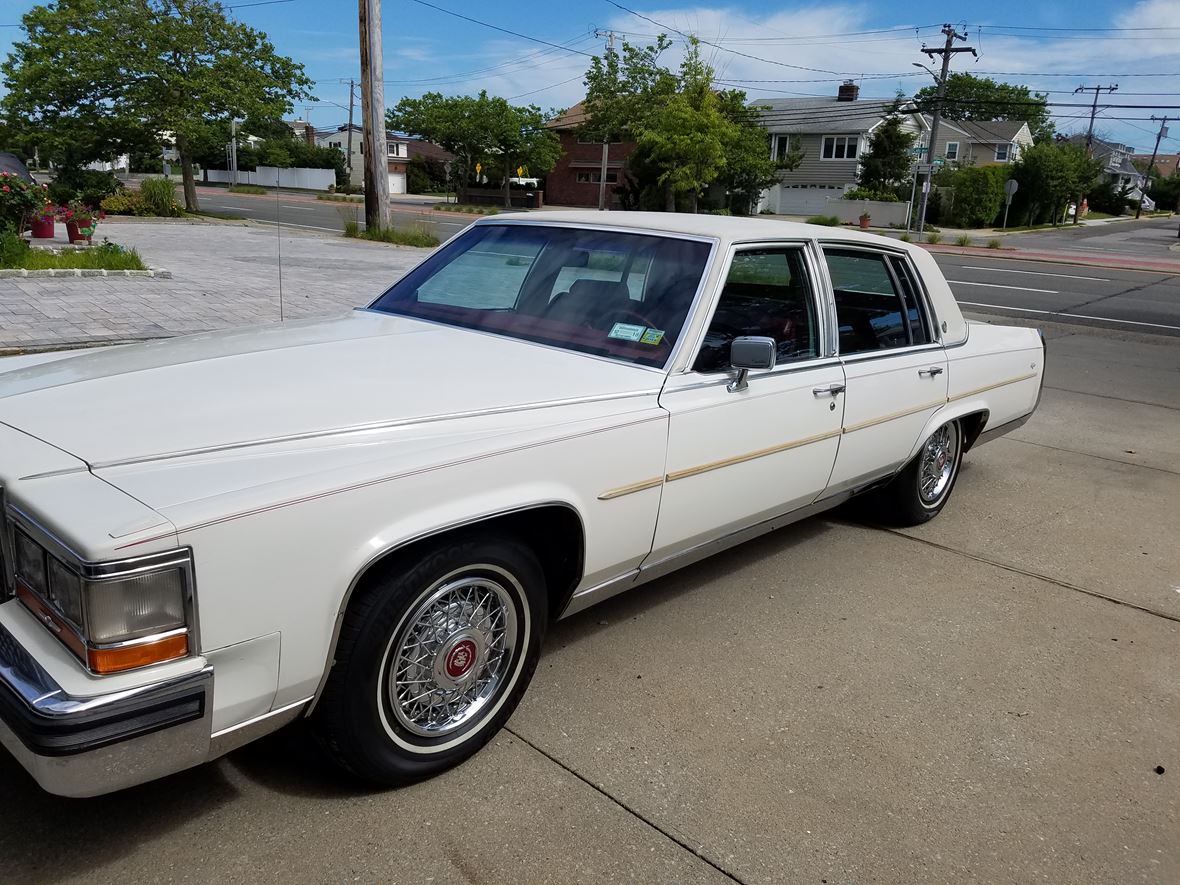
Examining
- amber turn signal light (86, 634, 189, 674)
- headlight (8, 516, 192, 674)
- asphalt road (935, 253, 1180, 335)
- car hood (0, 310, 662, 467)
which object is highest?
car hood (0, 310, 662, 467)

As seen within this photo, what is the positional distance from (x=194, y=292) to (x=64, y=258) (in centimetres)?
242

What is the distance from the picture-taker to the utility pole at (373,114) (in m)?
20.8

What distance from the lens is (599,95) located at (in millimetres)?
52656

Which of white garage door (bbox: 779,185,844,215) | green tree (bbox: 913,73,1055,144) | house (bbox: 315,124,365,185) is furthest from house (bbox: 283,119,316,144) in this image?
green tree (bbox: 913,73,1055,144)

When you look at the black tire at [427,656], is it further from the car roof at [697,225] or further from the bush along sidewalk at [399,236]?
the bush along sidewalk at [399,236]

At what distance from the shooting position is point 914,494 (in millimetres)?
5035

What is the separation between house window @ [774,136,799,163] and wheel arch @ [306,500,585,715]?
61794mm

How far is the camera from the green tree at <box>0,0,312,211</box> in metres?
28.7

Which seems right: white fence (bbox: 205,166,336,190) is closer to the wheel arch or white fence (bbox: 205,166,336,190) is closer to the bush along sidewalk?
the bush along sidewalk

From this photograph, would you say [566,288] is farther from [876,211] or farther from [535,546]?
[876,211]

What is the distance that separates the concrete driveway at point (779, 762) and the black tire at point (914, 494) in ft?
1.03

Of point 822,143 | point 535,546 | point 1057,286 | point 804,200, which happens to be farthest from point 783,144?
point 535,546

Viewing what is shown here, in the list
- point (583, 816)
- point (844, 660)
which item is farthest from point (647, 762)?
point (844, 660)

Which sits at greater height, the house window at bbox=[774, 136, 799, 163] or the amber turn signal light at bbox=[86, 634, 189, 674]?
the house window at bbox=[774, 136, 799, 163]
